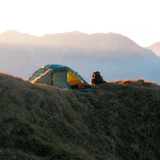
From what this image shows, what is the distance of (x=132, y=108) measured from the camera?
39.2ft

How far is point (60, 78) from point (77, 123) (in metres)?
6.43

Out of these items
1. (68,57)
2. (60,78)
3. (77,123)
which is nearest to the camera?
(77,123)

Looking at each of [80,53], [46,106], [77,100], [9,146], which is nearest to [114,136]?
[77,100]

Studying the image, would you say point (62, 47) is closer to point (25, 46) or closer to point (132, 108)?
point (25, 46)

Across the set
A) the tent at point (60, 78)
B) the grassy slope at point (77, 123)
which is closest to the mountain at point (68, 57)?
the tent at point (60, 78)

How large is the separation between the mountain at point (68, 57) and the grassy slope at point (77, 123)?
413 ft

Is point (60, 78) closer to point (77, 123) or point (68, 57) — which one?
point (77, 123)

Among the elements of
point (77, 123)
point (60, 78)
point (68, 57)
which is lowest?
point (77, 123)

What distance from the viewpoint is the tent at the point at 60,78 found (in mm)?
→ 14367

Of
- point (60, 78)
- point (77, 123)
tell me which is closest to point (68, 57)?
point (60, 78)

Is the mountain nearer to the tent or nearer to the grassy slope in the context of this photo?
the tent

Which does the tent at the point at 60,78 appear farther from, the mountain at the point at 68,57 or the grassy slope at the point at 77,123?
the mountain at the point at 68,57

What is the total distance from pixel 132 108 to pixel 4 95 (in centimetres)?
831

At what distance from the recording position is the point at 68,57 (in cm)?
17825
